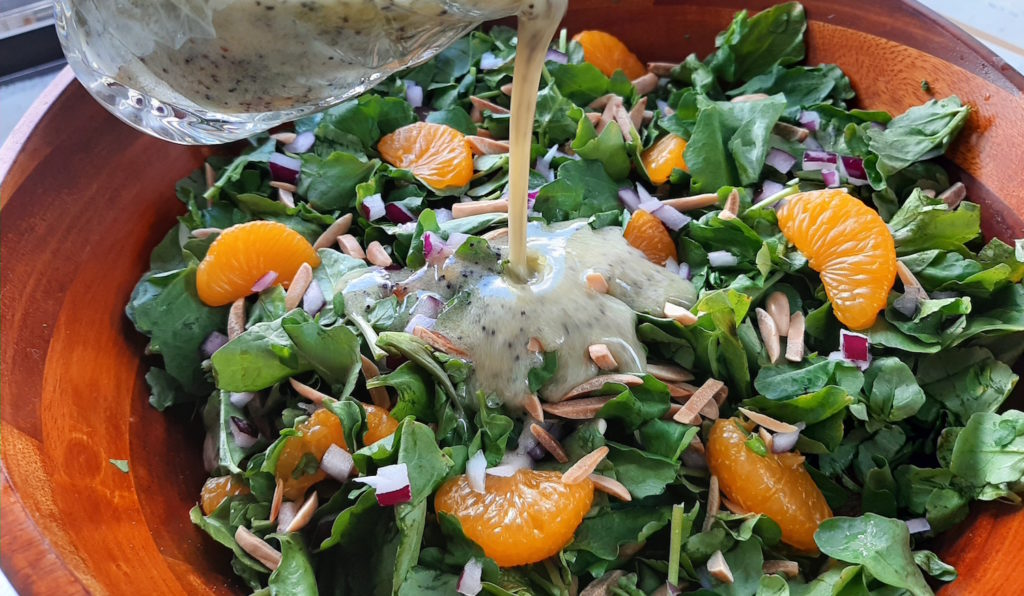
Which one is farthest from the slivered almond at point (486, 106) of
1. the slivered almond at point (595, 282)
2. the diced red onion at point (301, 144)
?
the slivered almond at point (595, 282)

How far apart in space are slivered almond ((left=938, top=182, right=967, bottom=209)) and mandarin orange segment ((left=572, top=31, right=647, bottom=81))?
36.1 inches

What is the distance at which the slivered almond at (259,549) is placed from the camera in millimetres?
1550

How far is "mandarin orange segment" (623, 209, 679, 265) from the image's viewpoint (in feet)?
6.42

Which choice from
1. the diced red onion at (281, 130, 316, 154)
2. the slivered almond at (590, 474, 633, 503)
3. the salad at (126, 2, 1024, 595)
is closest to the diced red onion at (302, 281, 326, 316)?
the salad at (126, 2, 1024, 595)

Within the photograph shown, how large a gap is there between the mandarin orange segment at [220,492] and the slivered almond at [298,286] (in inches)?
14.9

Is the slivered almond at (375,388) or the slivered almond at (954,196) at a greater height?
the slivered almond at (954,196)

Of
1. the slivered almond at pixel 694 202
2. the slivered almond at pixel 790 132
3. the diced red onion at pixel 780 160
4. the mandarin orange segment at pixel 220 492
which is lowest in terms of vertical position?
the mandarin orange segment at pixel 220 492

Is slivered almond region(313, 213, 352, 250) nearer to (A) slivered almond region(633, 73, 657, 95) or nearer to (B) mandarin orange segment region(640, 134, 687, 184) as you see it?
(B) mandarin orange segment region(640, 134, 687, 184)

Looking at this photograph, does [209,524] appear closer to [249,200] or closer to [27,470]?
[27,470]

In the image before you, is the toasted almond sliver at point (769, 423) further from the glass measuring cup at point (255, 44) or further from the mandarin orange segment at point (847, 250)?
the glass measuring cup at point (255, 44)

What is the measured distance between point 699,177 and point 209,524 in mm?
1313

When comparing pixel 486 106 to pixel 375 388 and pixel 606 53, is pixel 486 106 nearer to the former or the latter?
pixel 606 53

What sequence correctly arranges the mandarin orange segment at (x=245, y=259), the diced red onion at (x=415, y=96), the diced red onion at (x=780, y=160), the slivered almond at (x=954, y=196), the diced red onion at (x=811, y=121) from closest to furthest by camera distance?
the mandarin orange segment at (x=245, y=259) → the slivered almond at (x=954, y=196) → the diced red onion at (x=780, y=160) → the diced red onion at (x=811, y=121) → the diced red onion at (x=415, y=96)

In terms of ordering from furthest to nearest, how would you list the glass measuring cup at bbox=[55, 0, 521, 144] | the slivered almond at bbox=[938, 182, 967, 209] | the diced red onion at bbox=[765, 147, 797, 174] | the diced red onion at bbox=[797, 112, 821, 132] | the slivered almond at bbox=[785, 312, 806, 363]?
the diced red onion at bbox=[797, 112, 821, 132], the diced red onion at bbox=[765, 147, 797, 174], the slivered almond at bbox=[938, 182, 967, 209], the slivered almond at bbox=[785, 312, 806, 363], the glass measuring cup at bbox=[55, 0, 521, 144]
